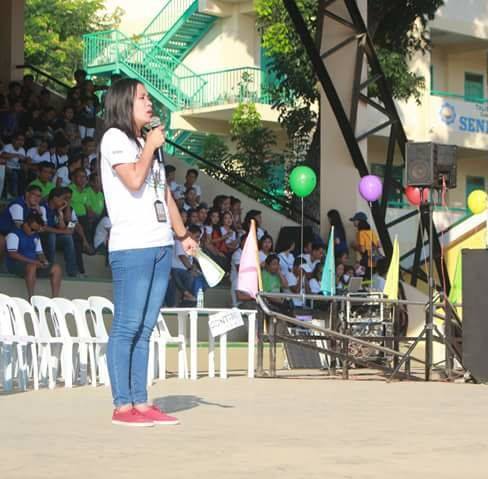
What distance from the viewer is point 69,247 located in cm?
1545

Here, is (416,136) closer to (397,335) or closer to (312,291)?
(312,291)

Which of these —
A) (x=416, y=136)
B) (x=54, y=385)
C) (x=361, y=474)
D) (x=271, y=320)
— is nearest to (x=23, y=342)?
(x=54, y=385)

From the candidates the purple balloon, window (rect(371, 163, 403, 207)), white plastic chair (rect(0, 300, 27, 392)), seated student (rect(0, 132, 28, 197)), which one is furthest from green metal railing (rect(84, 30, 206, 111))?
white plastic chair (rect(0, 300, 27, 392))

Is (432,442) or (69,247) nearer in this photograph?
(432,442)

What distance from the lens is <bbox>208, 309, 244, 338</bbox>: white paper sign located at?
1288cm

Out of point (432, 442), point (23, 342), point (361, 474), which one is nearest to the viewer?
point (361, 474)

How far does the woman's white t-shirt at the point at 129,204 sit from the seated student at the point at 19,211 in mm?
7597

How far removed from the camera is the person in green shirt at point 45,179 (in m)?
16.0

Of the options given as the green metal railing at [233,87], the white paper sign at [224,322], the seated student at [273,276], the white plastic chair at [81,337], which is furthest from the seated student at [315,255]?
the green metal railing at [233,87]

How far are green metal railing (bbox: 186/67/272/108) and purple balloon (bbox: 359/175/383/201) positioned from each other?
16.3 metres

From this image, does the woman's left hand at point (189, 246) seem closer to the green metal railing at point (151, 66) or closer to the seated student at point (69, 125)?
the seated student at point (69, 125)

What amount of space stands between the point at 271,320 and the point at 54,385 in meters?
2.89

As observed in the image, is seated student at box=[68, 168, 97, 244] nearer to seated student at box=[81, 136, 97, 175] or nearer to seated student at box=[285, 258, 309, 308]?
seated student at box=[81, 136, 97, 175]

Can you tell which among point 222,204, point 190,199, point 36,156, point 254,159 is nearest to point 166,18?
point 254,159
